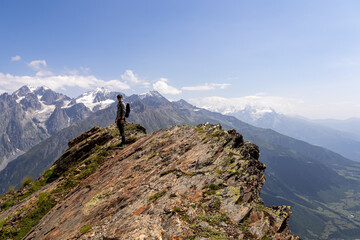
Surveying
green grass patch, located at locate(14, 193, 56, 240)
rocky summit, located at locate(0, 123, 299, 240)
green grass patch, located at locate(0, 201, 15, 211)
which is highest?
rocky summit, located at locate(0, 123, 299, 240)

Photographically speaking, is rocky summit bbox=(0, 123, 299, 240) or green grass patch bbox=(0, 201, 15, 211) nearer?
rocky summit bbox=(0, 123, 299, 240)

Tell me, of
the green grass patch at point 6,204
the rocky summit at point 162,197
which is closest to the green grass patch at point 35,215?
the rocky summit at point 162,197

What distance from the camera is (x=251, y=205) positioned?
11.3 meters

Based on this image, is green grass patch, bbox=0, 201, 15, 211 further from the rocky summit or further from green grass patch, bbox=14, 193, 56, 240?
green grass patch, bbox=14, 193, 56, 240

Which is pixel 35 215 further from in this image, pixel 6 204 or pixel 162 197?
pixel 162 197

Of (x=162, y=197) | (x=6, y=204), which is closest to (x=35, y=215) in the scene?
(x=6, y=204)

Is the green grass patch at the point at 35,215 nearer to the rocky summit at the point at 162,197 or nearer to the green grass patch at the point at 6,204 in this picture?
the rocky summit at the point at 162,197

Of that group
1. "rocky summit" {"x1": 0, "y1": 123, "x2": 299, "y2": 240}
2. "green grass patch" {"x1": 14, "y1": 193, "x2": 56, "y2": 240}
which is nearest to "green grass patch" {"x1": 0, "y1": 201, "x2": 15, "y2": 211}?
"rocky summit" {"x1": 0, "y1": 123, "x2": 299, "y2": 240}

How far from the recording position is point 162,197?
38.8ft

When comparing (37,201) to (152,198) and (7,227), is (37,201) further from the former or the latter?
Result: (152,198)

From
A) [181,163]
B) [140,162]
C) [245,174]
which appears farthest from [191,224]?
[140,162]

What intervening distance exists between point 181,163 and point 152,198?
206 inches

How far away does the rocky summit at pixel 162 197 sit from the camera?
9617mm

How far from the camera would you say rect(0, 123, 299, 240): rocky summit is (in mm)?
9617
